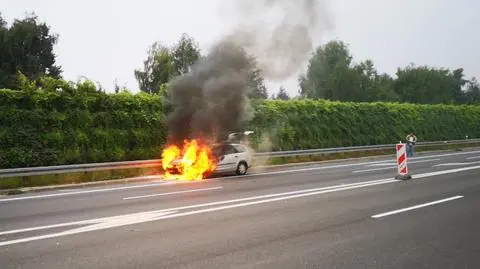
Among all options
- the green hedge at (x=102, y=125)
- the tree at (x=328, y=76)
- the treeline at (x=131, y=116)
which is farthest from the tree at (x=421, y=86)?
the green hedge at (x=102, y=125)

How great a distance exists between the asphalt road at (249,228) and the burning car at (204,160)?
4902 mm

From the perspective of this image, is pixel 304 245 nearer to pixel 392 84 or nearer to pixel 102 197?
pixel 102 197

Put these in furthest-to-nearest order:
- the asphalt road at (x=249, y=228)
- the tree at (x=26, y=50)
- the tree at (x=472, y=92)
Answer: the tree at (x=472, y=92) → the tree at (x=26, y=50) → the asphalt road at (x=249, y=228)

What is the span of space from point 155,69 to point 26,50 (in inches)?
619

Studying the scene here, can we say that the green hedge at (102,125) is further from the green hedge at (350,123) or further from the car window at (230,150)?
the car window at (230,150)

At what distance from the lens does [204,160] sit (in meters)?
19.6

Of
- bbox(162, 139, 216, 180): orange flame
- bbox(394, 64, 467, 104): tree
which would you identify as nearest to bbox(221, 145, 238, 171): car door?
bbox(162, 139, 216, 180): orange flame

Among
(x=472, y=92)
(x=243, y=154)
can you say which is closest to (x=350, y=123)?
(x=243, y=154)

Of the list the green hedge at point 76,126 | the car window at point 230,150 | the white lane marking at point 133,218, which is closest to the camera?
the white lane marking at point 133,218

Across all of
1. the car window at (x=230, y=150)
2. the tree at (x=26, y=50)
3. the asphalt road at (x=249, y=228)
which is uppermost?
the tree at (x=26, y=50)

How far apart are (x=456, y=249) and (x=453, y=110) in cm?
4410

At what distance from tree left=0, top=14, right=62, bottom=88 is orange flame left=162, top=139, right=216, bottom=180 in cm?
2180

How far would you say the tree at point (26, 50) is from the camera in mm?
37750

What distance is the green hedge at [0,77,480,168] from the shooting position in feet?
62.7
